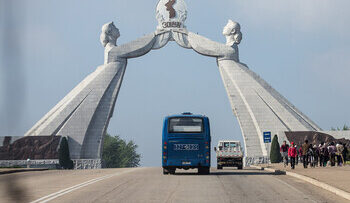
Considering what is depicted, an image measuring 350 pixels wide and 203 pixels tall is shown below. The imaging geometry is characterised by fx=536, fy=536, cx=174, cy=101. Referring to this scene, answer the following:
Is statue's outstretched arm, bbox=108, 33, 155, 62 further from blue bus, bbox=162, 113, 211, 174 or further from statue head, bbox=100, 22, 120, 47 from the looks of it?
blue bus, bbox=162, 113, 211, 174

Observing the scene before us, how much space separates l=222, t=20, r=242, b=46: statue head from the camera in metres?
78.2

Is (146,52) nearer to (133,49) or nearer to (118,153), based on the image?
(133,49)

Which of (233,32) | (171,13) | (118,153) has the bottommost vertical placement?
(118,153)

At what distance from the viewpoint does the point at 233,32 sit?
78438 mm

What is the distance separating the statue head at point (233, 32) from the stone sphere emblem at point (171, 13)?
21.5ft

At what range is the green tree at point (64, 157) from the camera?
64.1 metres

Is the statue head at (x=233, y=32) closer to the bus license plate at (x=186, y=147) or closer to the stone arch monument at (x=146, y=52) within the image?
the stone arch monument at (x=146, y=52)

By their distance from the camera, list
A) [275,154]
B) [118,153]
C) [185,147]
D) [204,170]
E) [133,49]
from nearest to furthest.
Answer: [185,147] → [204,170] → [275,154] → [133,49] → [118,153]

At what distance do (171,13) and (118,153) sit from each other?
5280cm

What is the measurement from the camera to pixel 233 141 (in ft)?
138

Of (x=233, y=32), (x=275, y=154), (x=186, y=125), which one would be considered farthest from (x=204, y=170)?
(x=233, y=32)

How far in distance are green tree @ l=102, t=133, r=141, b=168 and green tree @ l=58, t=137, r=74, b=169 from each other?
50530 mm

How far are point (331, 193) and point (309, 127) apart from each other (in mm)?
56884

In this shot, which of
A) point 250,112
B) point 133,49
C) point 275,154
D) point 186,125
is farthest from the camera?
point 133,49
